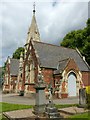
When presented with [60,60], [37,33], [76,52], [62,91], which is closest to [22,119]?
[62,91]

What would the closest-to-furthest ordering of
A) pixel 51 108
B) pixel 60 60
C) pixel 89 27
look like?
1. pixel 51 108
2. pixel 60 60
3. pixel 89 27

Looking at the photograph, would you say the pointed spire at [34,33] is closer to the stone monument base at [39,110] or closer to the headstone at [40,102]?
the headstone at [40,102]

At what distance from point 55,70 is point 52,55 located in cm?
342

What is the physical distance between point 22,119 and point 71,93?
1853 centimetres

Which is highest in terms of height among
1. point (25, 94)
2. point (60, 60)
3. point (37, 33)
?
point (37, 33)

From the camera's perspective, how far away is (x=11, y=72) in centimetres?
4766

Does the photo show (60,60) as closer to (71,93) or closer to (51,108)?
(71,93)

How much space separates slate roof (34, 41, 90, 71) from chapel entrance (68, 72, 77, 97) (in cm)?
308

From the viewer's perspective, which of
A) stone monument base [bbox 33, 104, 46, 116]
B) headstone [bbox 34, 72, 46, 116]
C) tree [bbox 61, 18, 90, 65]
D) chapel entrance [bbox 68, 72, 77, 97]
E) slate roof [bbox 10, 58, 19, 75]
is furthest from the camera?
slate roof [bbox 10, 58, 19, 75]

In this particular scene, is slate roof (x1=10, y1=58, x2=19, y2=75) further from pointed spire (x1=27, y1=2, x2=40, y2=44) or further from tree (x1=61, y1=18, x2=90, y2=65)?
tree (x1=61, y1=18, x2=90, y2=65)

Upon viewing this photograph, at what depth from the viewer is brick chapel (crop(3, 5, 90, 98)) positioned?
28.7 meters

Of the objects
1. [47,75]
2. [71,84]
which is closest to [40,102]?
[47,75]

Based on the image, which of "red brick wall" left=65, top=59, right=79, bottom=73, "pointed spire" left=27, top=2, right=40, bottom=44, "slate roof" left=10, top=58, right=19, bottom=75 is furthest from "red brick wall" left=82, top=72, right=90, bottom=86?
"slate roof" left=10, top=58, right=19, bottom=75

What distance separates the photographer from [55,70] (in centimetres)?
3072
